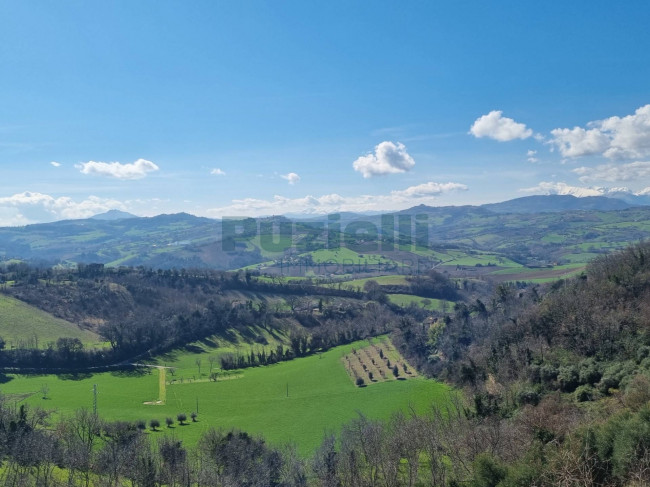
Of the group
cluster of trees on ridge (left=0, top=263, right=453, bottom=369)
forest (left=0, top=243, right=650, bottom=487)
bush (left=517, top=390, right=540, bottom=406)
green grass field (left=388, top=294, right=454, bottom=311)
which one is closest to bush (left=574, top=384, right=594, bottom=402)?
forest (left=0, top=243, right=650, bottom=487)

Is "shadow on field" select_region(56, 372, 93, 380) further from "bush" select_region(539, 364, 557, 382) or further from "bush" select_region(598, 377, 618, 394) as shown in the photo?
"bush" select_region(598, 377, 618, 394)

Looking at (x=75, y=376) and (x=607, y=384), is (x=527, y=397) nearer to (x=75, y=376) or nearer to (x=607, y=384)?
(x=607, y=384)

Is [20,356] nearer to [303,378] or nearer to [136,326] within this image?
[136,326]

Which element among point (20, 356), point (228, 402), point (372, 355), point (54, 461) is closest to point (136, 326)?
point (20, 356)

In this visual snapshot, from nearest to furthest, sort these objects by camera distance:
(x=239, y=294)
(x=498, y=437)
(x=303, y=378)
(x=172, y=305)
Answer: (x=498, y=437) → (x=303, y=378) → (x=172, y=305) → (x=239, y=294)

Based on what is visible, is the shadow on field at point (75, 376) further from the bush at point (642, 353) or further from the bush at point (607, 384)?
the bush at point (642, 353)

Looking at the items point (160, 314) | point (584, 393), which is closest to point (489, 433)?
point (584, 393)

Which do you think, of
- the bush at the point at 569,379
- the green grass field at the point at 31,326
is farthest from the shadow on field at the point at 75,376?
the bush at the point at 569,379
